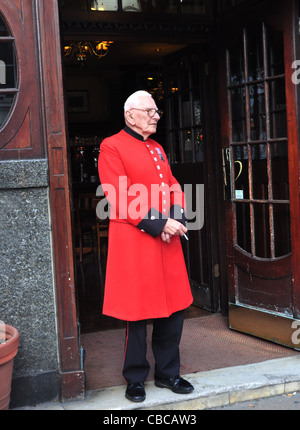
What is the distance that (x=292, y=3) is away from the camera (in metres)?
3.87

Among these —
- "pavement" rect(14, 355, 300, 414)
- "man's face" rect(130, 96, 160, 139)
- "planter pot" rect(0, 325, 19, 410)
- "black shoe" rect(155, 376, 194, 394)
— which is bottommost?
"pavement" rect(14, 355, 300, 414)

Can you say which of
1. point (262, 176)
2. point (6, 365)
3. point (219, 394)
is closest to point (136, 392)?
point (219, 394)

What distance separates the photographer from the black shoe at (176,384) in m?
3.32

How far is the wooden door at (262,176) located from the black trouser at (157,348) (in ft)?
3.53

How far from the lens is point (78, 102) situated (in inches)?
472

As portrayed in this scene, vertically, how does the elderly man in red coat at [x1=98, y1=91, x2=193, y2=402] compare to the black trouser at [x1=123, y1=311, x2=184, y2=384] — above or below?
above

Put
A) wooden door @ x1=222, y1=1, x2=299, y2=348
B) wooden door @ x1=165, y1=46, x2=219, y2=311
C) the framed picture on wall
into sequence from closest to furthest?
1. wooden door @ x1=222, y1=1, x2=299, y2=348
2. wooden door @ x1=165, y1=46, x2=219, y2=311
3. the framed picture on wall

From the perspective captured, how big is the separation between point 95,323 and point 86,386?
1557 mm

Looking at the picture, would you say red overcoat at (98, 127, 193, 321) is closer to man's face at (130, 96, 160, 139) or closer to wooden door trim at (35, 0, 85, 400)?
man's face at (130, 96, 160, 139)

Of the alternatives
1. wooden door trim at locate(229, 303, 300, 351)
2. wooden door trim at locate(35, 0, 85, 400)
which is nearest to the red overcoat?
wooden door trim at locate(35, 0, 85, 400)

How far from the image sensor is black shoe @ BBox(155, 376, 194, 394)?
3324 mm

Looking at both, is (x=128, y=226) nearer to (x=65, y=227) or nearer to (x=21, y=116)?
(x=65, y=227)

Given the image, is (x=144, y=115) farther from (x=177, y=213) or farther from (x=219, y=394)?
(x=219, y=394)
